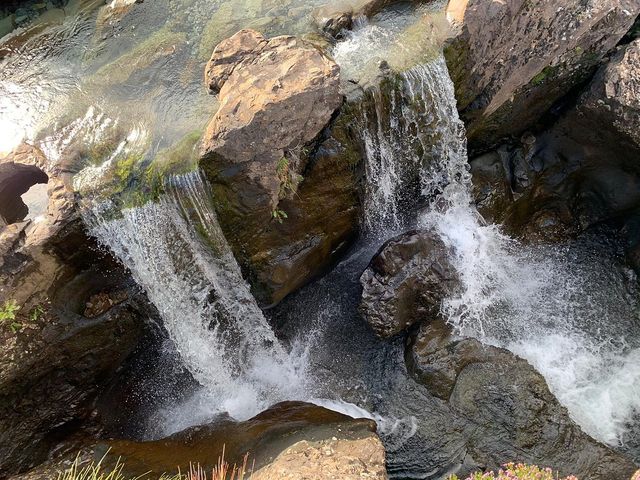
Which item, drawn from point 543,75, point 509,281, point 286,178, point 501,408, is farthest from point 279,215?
point 543,75

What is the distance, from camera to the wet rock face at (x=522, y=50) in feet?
20.7

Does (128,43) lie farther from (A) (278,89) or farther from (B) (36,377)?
(B) (36,377)

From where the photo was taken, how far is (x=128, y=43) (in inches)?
314

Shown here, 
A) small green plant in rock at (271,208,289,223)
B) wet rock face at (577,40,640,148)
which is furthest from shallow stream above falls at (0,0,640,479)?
wet rock face at (577,40,640,148)

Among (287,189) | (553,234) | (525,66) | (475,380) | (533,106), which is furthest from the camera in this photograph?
(553,234)

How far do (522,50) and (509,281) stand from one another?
3.49 m

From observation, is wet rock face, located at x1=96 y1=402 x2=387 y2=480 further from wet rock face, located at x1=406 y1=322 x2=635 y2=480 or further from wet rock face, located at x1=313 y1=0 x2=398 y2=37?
wet rock face, located at x1=313 y1=0 x2=398 y2=37

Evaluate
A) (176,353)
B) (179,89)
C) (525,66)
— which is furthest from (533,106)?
(176,353)

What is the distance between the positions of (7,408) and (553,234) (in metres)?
8.47

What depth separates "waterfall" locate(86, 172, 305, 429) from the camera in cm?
572

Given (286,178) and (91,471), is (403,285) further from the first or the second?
(91,471)

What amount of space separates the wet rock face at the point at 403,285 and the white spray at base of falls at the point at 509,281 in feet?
1.11

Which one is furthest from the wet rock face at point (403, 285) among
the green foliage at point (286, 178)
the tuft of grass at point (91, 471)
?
the tuft of grass at point (91, 471)

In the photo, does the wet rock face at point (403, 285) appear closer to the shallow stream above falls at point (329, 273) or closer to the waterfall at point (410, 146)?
the shallow stream above falls at point (329, 273)
